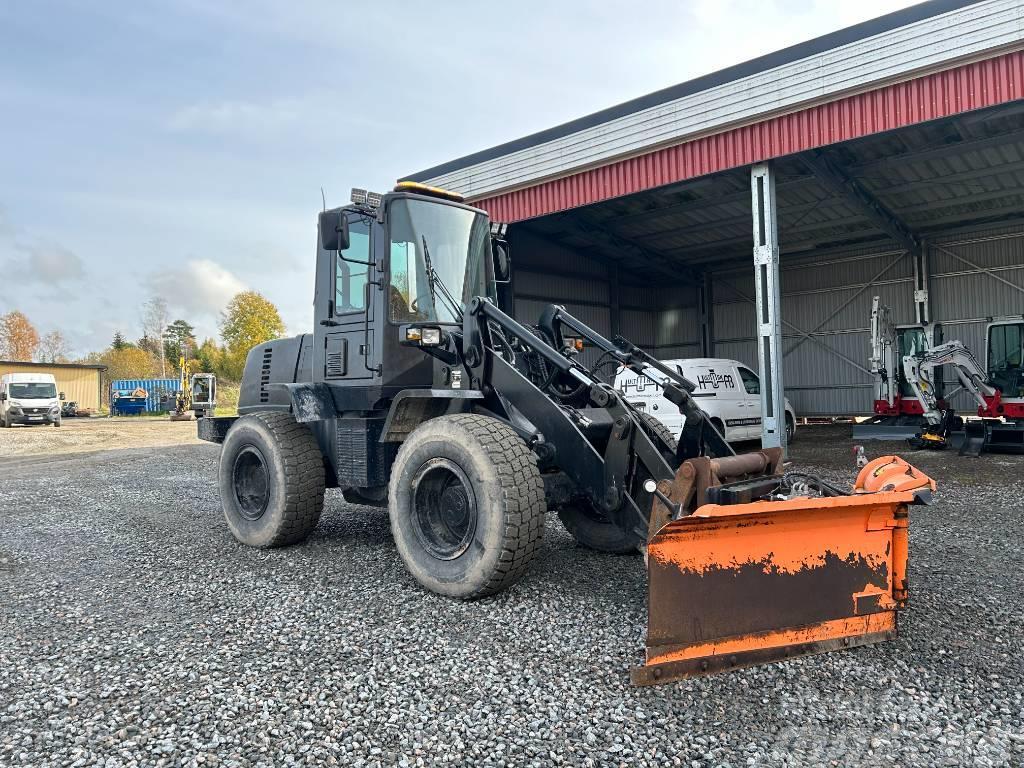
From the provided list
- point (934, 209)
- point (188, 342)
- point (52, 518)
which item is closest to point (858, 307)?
point (934, 209)

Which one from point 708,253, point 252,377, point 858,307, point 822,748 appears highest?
point 708,253

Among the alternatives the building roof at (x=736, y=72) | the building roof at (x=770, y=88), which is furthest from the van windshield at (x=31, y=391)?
the building roof at (x=770, y=88)

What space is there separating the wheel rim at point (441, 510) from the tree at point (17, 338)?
70.0 meters

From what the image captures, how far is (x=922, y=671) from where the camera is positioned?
125 inches

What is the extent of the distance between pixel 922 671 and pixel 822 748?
0.92 meters

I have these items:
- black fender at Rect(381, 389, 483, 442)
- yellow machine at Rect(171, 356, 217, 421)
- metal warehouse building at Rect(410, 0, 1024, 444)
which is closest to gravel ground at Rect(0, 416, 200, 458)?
yellow machine at Rect(171, 356, 217, 421)

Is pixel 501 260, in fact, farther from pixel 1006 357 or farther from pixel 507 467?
pixel 1006 357

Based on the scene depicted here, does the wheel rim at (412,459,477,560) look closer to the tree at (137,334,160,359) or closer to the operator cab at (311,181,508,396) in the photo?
the operator cab at (311,181,508,396)

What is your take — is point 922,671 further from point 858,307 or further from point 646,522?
point 858,307

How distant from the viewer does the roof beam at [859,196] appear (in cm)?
1340

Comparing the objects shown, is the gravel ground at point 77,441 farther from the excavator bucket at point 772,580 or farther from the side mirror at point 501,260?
the excavator bucket at point 772,580

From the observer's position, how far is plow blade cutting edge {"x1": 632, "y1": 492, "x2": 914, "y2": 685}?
124 inches

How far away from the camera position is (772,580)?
3.30m

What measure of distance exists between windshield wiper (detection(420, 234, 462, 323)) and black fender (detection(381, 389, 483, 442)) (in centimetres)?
64
